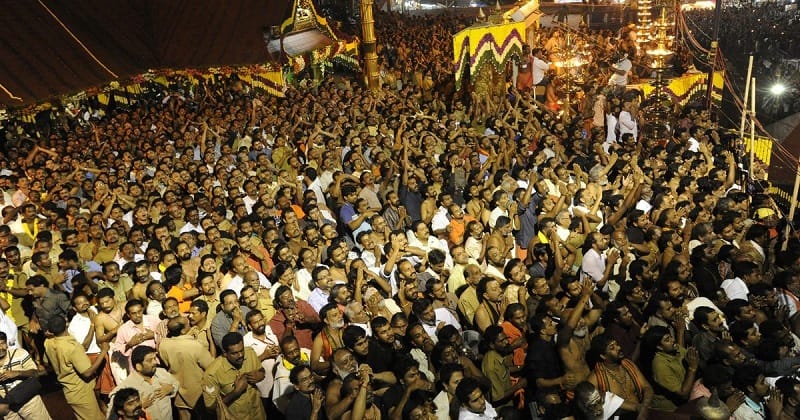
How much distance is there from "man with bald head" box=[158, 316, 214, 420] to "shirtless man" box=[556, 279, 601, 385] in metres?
2.65

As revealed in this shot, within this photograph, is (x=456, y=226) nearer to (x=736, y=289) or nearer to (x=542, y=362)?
(x=542, y=362)

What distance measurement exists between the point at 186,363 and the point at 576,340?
2908 millimetres

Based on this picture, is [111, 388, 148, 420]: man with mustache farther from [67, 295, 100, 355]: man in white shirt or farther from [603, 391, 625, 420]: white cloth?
[603, 391, 625, 420]: white cloth

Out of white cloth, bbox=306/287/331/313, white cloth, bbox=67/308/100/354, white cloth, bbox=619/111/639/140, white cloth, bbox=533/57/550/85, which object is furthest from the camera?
white cloth, bbox=533/57/550/85

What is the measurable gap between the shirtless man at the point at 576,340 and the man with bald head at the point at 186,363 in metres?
2.65

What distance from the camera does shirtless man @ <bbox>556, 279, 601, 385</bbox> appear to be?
4.88 m

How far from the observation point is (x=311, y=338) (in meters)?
5.91

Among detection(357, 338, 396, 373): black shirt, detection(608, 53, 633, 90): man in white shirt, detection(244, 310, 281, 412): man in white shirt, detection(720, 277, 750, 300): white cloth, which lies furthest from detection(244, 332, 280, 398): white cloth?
detection(608, 53, 633, 90): man in white shirt

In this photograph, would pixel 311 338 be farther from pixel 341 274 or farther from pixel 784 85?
pixel 784 85

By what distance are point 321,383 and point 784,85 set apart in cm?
1747

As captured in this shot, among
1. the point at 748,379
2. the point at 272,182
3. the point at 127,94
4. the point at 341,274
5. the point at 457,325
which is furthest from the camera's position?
the point at 127,94

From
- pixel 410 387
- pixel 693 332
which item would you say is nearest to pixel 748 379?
pixel 693 332

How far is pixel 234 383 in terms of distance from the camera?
491 cm

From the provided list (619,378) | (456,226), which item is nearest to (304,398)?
(619,378)
